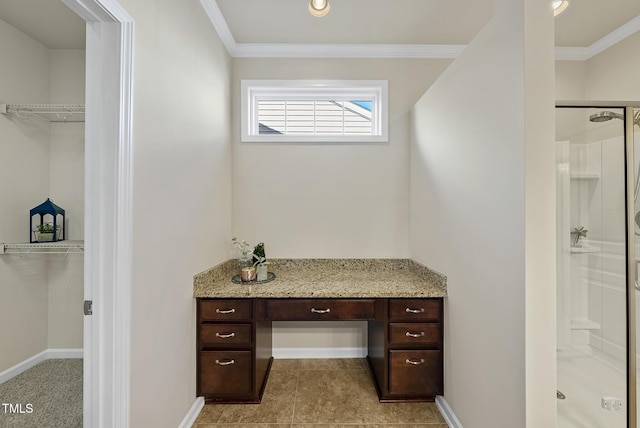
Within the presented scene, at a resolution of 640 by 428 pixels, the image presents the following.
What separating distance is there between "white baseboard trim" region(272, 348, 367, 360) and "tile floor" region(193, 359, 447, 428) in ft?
0.92

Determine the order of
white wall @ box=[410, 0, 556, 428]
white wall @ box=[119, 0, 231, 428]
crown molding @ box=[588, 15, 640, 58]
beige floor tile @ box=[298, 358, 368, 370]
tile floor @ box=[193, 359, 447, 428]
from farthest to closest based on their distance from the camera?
beige floor tile @ box=[298, 358, 368, 370] < crown molding @ box=[588, 15, 640, 58] < tile floor @ box=[193, 359, 447, 428] < white wall @ box=[119, 0, 231, 428] < white wall @ box=[410, 0, 556, 428]

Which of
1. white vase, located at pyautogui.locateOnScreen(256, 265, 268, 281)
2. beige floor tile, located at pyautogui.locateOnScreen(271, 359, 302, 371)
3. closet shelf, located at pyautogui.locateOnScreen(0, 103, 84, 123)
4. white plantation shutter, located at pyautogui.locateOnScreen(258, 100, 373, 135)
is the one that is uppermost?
white plantation shutter, located at pyautogui.locateOnScreen(258, 100, 373, 135)

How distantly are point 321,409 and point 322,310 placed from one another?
2.16 ft

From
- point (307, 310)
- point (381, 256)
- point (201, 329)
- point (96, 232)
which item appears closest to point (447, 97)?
point (381, 256)

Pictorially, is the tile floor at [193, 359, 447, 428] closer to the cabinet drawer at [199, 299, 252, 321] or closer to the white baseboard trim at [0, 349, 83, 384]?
the cabinet drawer at [199, 299, 252, 321]

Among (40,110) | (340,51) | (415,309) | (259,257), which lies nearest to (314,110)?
(340,51)

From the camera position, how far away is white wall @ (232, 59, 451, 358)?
262 cm

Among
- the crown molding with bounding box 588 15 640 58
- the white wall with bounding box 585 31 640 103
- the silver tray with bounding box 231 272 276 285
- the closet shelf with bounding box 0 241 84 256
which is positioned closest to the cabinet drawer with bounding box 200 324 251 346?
the silver tray with bounding box 231 272 276 285

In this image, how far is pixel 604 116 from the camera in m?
1.63

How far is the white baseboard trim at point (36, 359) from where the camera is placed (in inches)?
Result: 78.3

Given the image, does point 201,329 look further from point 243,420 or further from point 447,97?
point 447,97

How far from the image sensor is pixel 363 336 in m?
2.63

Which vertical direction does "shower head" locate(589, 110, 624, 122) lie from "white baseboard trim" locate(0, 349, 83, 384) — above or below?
above

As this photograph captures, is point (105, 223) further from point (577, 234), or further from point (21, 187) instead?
point (577, 234)
